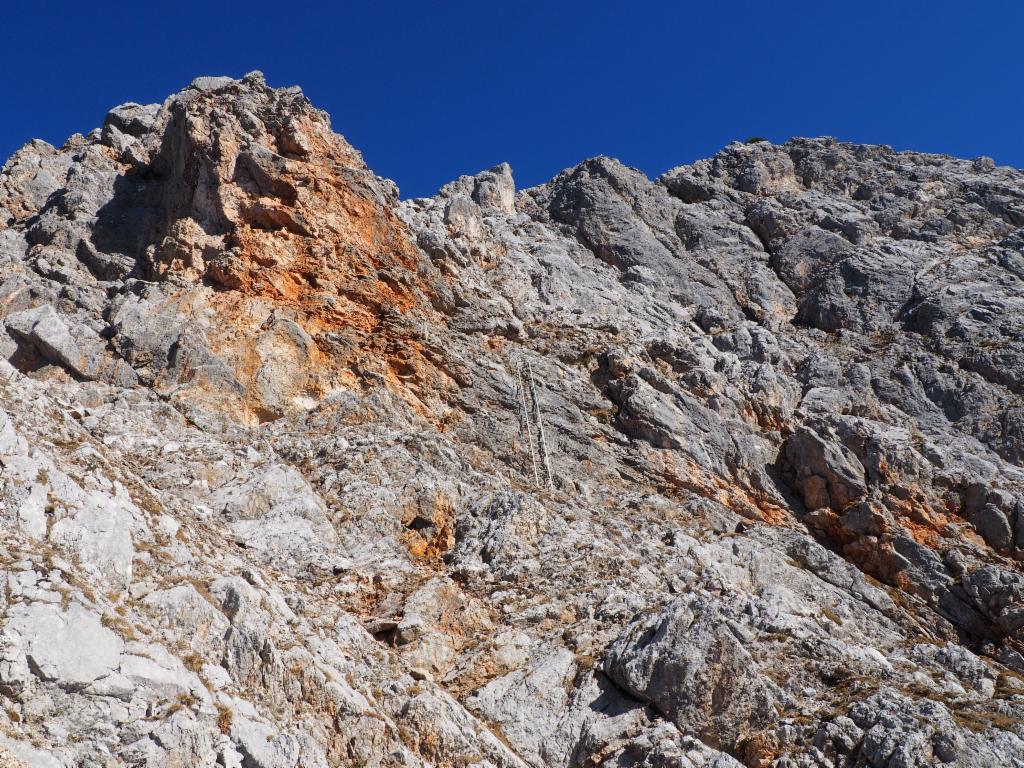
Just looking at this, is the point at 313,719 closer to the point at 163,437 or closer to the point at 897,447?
the point at 163,437

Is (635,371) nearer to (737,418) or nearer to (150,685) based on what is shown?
(737,418)

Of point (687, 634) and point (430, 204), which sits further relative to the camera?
point (430, 204)

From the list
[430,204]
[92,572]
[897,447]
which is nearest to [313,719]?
[92,572]

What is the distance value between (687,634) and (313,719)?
966cm

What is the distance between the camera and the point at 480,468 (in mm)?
31391

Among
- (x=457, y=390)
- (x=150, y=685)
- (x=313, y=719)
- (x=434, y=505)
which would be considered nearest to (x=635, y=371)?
(x=457, y=390)

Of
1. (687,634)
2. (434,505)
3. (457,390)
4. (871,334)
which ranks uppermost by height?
(871,334)

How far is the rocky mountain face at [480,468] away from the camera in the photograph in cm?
1563

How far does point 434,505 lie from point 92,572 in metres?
13.2

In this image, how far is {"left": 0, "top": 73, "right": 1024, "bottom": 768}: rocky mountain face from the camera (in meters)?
15.6

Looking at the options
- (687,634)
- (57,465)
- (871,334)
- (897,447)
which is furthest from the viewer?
(871,334)

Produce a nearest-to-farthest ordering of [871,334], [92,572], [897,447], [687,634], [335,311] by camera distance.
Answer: [92,572] → [687,634] → [335,311] → [897,447] → [871,334]

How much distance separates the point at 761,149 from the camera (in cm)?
7338

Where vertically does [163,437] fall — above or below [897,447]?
below
